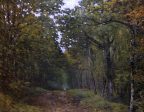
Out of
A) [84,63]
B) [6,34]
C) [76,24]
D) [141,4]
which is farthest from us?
[84,63]

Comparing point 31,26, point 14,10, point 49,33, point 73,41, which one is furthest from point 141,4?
point 49,33

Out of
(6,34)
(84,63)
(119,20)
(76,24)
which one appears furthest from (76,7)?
(84,63)

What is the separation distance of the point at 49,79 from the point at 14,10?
3377cm

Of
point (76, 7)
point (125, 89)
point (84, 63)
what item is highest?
point (76, 7)

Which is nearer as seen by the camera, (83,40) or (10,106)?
(10,106)

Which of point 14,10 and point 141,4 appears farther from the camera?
point 14,10

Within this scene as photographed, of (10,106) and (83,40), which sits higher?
(83,40)

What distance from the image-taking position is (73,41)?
29.0m

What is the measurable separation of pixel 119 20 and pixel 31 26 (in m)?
8.14

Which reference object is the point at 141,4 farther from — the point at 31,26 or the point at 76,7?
the point at 31,26

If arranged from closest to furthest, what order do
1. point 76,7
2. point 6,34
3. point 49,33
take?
1. point 6,34
2. point 76,7
3. point 49,33

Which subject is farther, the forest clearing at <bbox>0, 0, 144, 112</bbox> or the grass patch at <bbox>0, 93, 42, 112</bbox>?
the forest clearing at <bbox>0, 0, 144, 112</bbox>

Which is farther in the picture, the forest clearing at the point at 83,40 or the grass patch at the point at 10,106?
the forest clearing at the point at 83,40

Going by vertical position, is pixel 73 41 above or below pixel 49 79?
above
